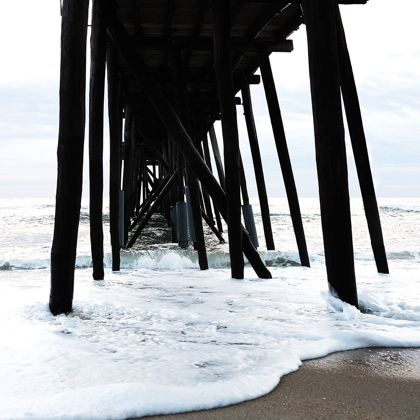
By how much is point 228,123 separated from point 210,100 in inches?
142

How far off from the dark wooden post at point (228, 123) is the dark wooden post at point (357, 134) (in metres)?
0.95

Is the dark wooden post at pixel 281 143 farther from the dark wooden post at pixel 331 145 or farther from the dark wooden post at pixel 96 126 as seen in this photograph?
the dark wooden post at pixel 331 145

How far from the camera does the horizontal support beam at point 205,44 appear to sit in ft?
18.1

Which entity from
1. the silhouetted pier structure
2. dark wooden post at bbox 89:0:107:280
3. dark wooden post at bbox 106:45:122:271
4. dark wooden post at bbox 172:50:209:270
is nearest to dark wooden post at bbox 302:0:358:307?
the silhouetted pier structure

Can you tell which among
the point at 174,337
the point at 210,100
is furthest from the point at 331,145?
the point at 210,100

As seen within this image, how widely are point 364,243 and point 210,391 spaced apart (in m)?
8.86

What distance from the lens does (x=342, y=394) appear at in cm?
180

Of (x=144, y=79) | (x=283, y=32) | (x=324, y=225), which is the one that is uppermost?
(x=283, y=32)

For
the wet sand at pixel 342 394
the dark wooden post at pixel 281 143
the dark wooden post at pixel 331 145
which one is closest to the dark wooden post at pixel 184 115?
the dark wooden post at pixel 281 143

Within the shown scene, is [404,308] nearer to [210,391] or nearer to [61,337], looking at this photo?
[210,391]

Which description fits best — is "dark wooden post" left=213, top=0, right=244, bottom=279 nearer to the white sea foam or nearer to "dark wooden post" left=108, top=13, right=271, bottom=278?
"dark wooden post" left=108, top=13, right=271, bottom=278

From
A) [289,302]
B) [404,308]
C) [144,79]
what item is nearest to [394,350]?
[404,308]

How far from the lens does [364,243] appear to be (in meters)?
10.1

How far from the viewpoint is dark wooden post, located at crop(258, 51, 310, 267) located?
5.76 metres
